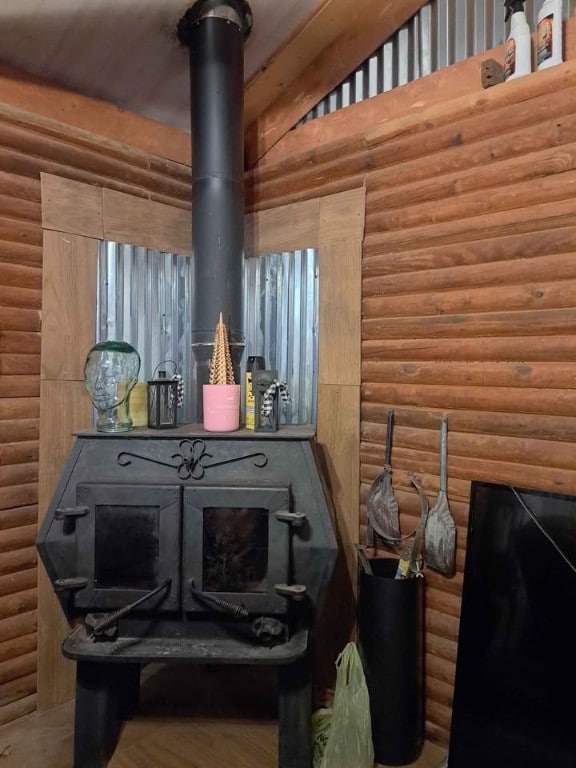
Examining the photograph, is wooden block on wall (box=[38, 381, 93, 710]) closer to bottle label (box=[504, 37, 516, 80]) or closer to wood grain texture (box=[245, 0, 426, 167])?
wood grain texture (box=[245, 0, 426, 167])

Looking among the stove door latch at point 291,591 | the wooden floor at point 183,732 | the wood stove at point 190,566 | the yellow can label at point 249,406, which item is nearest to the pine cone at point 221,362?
the yellow can label at point 249,406

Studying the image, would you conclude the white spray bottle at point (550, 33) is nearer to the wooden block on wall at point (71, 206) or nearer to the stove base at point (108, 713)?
the wooden block on wall at point (71, 206)

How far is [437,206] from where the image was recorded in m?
1.88

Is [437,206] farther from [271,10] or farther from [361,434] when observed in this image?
[271,10]

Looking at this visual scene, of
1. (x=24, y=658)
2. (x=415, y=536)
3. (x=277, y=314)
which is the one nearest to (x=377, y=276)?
(x=277, y=314)

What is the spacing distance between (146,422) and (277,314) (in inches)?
29.4

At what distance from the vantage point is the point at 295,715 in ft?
5.47

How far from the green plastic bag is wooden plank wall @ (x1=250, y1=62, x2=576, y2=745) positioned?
1.03 ft

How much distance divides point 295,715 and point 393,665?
353 mm

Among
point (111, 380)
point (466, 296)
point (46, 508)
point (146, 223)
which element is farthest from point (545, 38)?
point (46, 508)

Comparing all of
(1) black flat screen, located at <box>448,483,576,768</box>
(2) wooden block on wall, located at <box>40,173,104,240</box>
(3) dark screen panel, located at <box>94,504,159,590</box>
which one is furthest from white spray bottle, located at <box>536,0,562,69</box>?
(3) dark screen panel, located at <box>94,504,159,590</box>

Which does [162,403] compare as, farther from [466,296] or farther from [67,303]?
[466,296]

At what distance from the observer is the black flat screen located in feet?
4.92

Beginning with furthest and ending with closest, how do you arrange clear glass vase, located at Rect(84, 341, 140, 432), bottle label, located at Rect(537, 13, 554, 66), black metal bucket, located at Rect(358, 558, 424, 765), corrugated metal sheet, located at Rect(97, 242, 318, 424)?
corrugated metal sheet, located at Rect(97, 242, 318, 424)
clear glass vase, located at Rect(84, 341, 140, 432)
black metal bucket, located at Rect(358, 558, 424, 765)
bottle label, located at Rect(537, 13, 554, 66)
